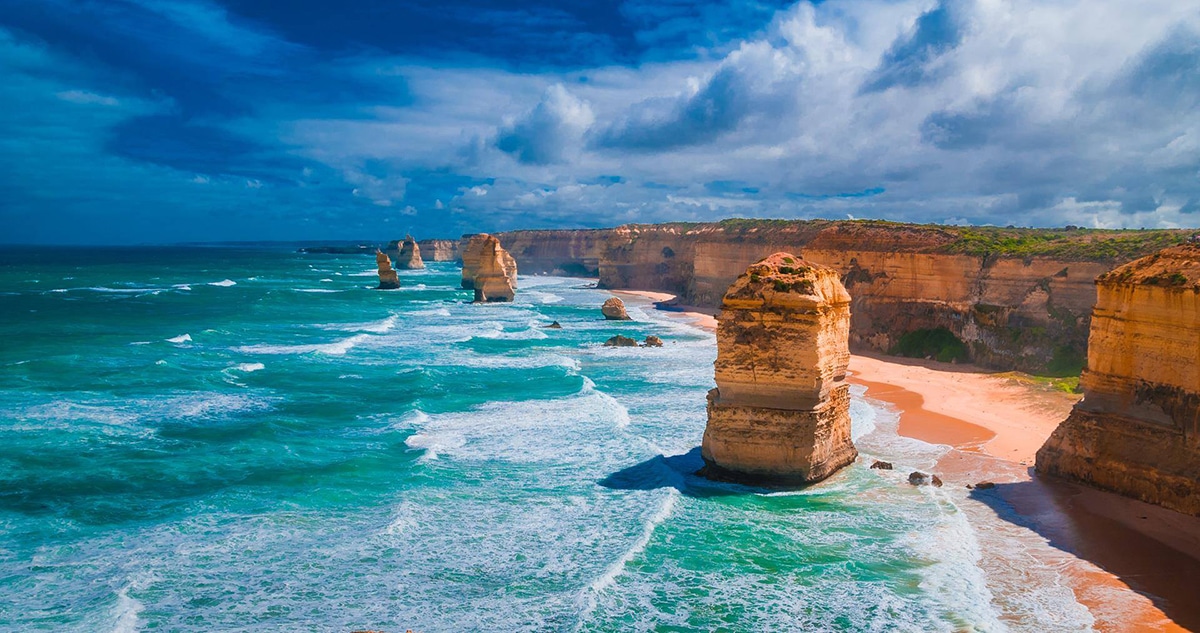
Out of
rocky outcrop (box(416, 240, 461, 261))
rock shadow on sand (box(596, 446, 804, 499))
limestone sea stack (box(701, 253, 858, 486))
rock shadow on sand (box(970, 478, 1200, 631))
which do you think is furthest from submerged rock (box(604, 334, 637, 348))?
rocky outcrop (box(416, 240, 461, 261))

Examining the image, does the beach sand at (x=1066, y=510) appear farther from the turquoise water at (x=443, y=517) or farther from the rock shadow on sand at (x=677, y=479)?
the rock shadow on sand at (x=677, y=479)

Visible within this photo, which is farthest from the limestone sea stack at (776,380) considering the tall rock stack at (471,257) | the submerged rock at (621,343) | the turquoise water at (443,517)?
the tall rock stack at (471,257)

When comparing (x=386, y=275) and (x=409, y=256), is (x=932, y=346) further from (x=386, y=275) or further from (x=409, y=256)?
(x=409, y=256)

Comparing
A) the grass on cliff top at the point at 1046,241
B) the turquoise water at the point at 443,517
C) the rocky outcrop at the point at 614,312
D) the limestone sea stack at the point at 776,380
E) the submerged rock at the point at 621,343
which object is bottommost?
the turquoise water at the point at 443,517

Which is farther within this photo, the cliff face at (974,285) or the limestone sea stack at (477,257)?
the limestone sea stack at (477,257)

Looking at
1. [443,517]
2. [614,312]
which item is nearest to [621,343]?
[614,312]

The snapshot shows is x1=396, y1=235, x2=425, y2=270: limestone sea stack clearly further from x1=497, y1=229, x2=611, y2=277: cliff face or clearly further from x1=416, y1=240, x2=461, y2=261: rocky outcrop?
x1=416, y1=240, x2=461, y2=261: rocky outcrop
